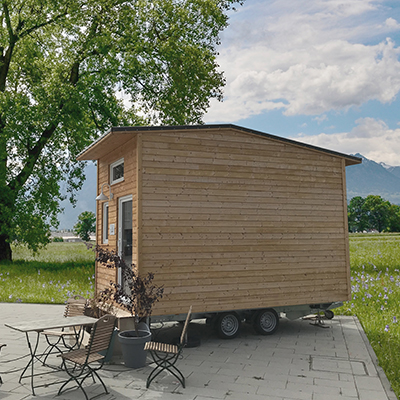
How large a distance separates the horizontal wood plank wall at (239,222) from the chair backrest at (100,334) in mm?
1979

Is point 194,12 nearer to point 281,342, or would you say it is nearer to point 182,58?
point 182,58

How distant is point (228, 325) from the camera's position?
8.46 metres

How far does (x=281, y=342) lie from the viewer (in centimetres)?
820

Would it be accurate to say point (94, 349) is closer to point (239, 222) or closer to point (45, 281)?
point (239, 222)

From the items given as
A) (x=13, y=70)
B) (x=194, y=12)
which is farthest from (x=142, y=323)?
(x=13, y=70)

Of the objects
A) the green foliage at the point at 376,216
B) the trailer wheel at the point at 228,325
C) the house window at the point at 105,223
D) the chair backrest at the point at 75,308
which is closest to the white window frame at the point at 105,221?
the house window at the point at 105,223

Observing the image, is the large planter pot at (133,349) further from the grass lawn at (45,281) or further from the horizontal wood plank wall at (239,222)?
the grass lawn at (45,281)

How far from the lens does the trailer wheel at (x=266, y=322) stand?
867cm

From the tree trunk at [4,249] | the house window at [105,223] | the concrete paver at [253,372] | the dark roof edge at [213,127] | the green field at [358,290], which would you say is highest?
the dark roof edge at [213,127]

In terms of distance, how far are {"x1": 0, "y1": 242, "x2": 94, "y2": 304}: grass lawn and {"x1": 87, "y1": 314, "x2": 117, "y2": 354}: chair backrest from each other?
26.6 feet

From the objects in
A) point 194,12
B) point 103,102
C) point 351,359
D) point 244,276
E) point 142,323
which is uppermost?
point 194,12

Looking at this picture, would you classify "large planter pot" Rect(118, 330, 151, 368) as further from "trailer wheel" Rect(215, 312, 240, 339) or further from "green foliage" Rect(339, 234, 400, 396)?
"green foliage" Rect(339, 234, 400, 396)

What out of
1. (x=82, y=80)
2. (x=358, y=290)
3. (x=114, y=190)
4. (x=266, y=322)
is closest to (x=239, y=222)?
(x=266, y=322)

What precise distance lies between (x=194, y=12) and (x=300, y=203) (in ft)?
45.9
